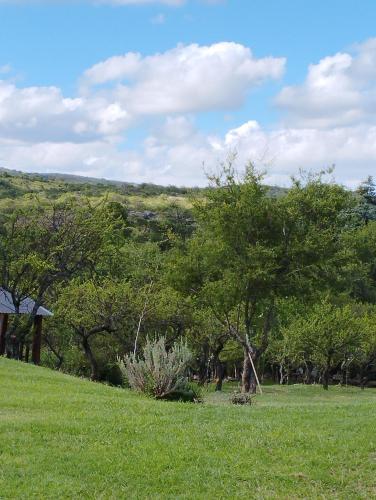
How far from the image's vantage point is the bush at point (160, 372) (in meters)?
14.8

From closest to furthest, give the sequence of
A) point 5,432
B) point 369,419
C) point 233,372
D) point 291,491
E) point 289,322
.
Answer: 1. point 291,491
2. point 5,432
3. point 369,419
4. point 289,322
5. point 233,372

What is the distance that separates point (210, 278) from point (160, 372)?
487 inches

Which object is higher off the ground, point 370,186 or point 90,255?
point 370,186

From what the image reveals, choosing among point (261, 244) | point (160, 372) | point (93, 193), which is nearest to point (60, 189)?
point (93, 193)

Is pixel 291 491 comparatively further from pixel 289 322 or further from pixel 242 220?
pixel 289 322

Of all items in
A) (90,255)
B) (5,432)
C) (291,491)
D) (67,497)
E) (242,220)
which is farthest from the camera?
(90,255)

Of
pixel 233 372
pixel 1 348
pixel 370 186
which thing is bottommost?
pixel 233 372

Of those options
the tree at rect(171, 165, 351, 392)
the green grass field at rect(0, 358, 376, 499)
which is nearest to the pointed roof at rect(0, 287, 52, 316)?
the tree at rect(171, 165, 351, 392)

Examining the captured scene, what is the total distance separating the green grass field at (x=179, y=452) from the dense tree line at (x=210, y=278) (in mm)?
6700

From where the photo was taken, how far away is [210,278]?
88.5 ft

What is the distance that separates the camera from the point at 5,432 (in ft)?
30.1

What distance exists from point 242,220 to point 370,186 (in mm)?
48867

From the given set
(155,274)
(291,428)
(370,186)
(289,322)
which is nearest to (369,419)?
(291,428)

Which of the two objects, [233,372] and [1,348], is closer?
[1,348]
